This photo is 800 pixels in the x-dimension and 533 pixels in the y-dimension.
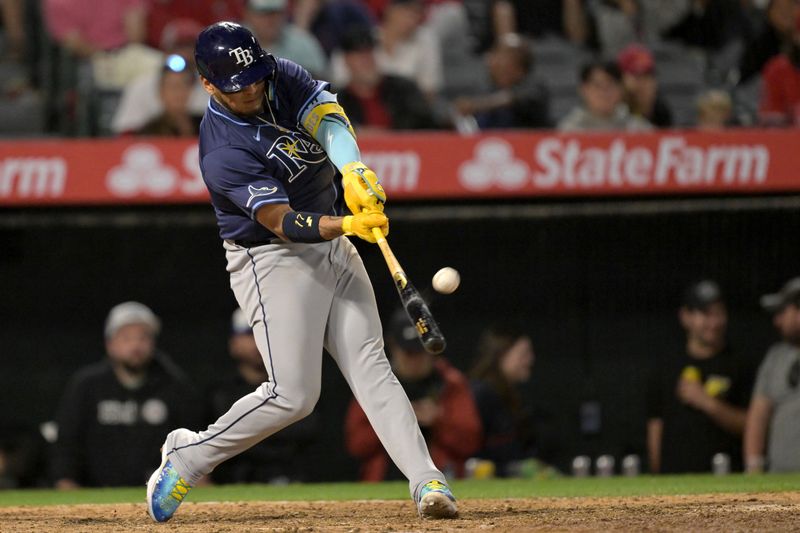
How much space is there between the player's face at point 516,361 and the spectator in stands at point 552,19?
2.71 m

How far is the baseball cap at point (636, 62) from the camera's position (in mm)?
8273

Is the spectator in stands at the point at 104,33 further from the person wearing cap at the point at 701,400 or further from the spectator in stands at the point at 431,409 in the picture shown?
the person wearing cap at the point at 701,400

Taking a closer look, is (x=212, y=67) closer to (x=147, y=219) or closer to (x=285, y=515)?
(x=285, y=515)

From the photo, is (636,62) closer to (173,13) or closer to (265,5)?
(265,5)

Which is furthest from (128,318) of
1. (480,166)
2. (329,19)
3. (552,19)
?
(552,19)

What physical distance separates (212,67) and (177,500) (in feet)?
4.72

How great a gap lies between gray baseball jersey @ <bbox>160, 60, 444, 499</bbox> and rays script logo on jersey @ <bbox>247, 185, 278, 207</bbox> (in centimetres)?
3

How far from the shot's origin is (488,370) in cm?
741

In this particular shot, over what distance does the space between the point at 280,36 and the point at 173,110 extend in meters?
1.04

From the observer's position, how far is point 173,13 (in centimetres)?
848

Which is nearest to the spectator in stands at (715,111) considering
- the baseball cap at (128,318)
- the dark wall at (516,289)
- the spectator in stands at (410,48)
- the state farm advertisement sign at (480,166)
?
the dark wall at (516,289)

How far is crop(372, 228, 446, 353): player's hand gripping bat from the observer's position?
388 cm

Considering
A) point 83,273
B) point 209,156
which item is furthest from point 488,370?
point 209,156

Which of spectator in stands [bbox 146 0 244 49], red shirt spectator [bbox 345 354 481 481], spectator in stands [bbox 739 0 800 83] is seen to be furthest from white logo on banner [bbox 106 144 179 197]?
spectator in stands [bbox 739 0 800 83]
